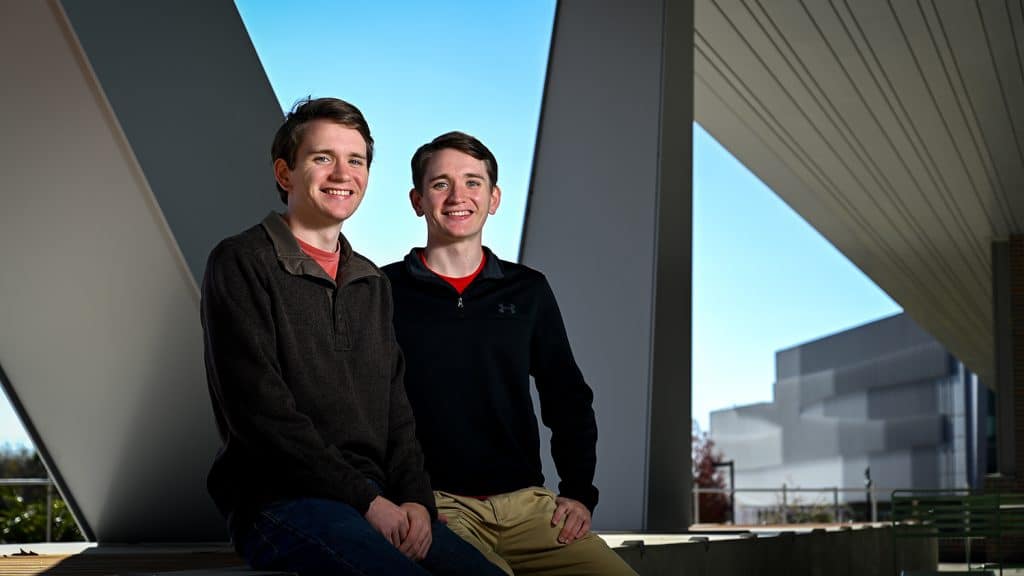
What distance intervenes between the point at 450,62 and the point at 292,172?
8025 millimetres

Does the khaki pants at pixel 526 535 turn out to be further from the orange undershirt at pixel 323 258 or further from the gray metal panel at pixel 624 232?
the gray metal panel at pixel 624 232

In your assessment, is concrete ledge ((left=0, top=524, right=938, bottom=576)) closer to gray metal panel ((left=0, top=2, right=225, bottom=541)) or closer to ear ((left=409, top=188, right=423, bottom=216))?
gray metal panel ((left=0, top=2, right=225, bottom=541))

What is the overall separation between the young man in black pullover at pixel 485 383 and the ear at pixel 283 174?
0.39 meters

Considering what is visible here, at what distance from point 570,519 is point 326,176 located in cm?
92

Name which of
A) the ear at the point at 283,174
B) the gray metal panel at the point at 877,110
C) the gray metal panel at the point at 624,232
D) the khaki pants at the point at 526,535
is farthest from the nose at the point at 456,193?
the gray metal panel at the point at 877,110

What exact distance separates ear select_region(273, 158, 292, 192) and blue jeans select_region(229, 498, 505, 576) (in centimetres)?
66

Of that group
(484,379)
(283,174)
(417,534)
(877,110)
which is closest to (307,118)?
(283,174)

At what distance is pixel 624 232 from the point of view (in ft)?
20.2

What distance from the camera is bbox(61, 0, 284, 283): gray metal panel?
3770 mm

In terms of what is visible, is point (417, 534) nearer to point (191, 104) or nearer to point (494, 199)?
point (494, 199)

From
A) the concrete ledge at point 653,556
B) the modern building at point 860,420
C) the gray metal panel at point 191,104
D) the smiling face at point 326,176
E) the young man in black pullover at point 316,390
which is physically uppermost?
the gray metal panel at point 191,104

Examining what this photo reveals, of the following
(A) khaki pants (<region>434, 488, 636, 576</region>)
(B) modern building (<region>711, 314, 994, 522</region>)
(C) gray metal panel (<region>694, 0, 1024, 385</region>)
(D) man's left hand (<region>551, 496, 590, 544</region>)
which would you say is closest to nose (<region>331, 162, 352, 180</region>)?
(A) khaki pants (<region>434, 488, 636, 576</region>)

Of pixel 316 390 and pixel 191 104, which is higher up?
pixel 191 104

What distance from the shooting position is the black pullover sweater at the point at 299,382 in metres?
2.06
